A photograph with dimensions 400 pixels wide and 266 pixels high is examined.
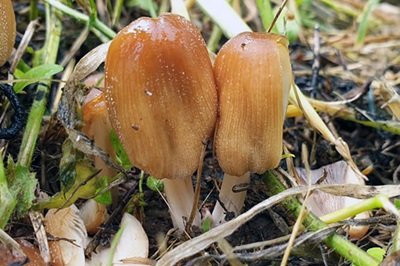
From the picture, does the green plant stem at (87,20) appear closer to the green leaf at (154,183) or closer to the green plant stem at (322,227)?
the green leaf at (154,183)

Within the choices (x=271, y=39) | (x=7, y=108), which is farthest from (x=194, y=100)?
(x=7, y=108)

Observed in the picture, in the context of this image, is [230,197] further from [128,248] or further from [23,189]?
[23,189]

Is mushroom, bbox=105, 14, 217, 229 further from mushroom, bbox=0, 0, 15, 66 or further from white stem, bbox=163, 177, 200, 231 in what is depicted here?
mushroom, bbox=0, 0, 15, 66

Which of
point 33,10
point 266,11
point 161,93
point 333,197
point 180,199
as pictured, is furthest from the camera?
point 33,10

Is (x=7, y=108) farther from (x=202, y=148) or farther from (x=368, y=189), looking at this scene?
(x=368, y=189)

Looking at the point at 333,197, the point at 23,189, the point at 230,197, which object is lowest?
the point at 333,197

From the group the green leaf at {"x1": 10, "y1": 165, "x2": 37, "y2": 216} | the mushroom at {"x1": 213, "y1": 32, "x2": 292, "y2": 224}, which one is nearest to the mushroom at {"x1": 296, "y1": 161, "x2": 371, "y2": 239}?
the mushroom at {"x1": 213, "y1": 32, "x2": 292, "y2": 224}

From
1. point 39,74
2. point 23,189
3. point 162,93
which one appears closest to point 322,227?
point 162,93
